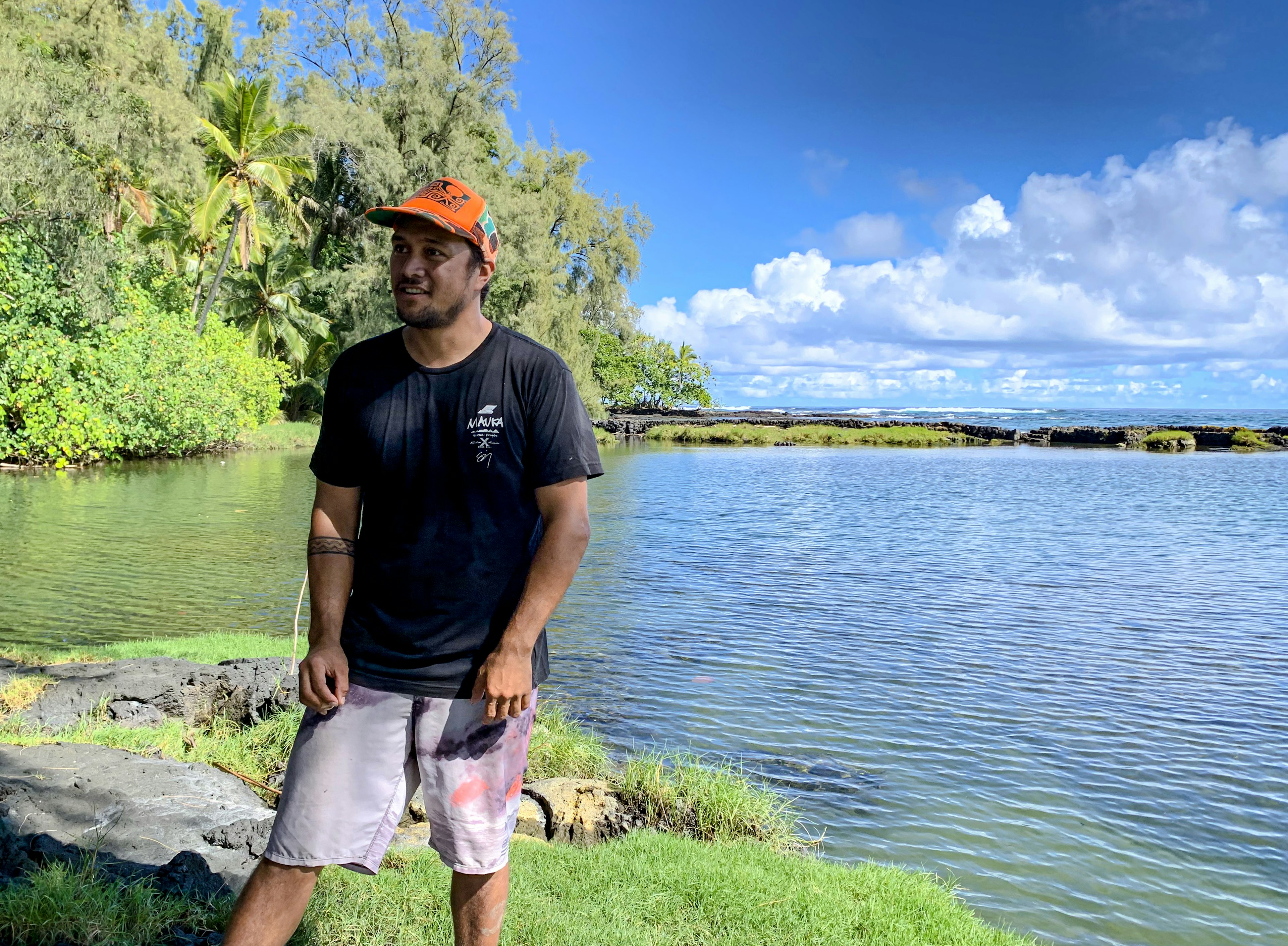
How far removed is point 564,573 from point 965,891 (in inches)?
140

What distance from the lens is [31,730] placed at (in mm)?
5422

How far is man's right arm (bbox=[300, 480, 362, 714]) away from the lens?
8.72ft


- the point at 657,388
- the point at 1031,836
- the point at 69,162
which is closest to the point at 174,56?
the point at 69,162

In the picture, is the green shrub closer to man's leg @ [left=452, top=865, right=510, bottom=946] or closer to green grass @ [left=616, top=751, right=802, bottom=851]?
green grass @ [left=616, top=751, right=802, bottom=851]

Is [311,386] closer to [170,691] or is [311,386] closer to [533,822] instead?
[170,691]

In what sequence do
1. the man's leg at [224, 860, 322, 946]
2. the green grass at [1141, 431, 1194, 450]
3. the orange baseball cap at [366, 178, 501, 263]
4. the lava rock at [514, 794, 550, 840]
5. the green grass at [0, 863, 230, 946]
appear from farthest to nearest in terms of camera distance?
the green grass at [1141, 431, 1194, 450] → the lava rock at [514, 794, 550, 840] → the green grass at [0, 863, 230, 946] → the orange baseball cap at [366, 178, 501, 263] → the man's leg at [224, 860, 322, 946]

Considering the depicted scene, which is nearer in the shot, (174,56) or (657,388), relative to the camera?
(174,56)

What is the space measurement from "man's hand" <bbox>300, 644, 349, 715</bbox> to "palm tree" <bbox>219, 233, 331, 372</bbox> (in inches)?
1422

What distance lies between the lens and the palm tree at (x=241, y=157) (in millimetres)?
28391

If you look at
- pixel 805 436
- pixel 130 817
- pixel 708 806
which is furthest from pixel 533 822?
pixel 805 436

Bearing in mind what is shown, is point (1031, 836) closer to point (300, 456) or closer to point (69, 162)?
point (69, 162)

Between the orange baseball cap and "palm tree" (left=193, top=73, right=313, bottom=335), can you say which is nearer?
the orange baseball cap

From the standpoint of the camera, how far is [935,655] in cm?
989

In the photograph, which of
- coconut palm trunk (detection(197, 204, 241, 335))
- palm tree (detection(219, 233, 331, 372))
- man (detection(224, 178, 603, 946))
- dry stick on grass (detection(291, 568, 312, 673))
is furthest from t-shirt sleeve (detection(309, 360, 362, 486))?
palm tree (detection(219, 233, 331, 372))
